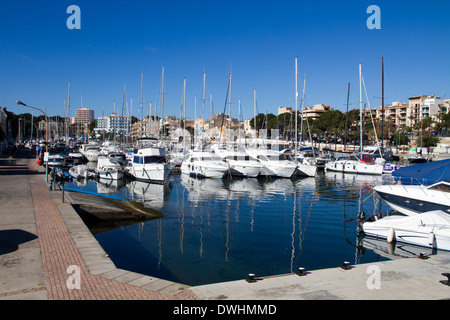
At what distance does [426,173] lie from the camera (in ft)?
66.3

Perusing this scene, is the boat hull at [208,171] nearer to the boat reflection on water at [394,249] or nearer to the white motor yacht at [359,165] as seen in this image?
the white motor yacht at [359,165]

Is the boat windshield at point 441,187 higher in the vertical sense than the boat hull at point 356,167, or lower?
higher

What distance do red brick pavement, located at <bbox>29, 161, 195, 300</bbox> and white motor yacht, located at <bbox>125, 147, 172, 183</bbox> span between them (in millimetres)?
21998

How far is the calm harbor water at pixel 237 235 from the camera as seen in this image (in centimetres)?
1385

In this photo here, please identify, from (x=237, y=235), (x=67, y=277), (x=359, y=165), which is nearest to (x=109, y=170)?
(x=237, y=235)

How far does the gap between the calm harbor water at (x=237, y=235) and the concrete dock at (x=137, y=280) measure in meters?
2.75

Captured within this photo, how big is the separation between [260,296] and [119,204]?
15421 mm

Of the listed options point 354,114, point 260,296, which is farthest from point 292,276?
point 354,114

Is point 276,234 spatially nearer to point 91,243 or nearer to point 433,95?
point 91,243

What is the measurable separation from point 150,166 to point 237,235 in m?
21.5

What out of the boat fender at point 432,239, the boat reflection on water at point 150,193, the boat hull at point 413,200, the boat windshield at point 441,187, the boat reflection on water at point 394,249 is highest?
the boat windshield at point 441,187

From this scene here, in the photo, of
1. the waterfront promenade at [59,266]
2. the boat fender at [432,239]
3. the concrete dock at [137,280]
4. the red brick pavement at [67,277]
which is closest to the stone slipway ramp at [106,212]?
the waterfront promenade at [59,266]

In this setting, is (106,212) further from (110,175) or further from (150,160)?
(110,175)
